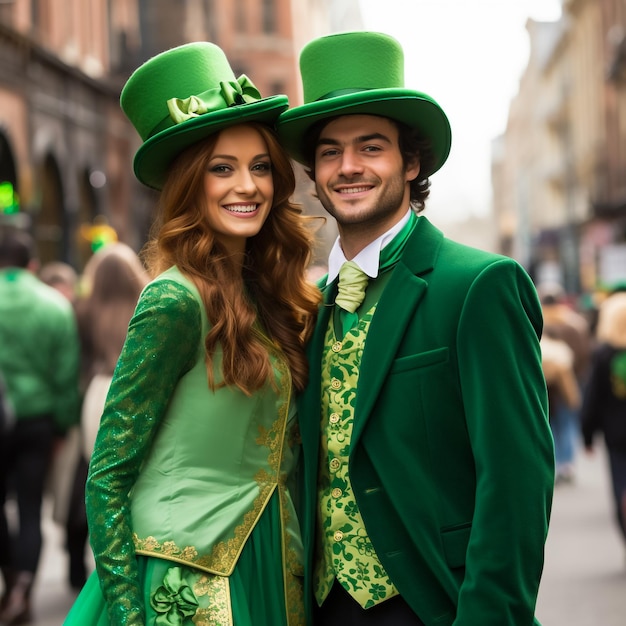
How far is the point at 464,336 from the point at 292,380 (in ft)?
2.10

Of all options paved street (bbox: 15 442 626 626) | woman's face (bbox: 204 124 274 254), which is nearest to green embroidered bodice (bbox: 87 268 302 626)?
woman's face (bbox: 204 124 274 254)

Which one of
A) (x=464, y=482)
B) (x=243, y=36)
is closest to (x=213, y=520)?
(x=464, y=482)

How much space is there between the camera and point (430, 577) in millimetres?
2885

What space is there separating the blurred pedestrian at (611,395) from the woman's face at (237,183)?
5.35m

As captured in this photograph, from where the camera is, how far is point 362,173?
320cm

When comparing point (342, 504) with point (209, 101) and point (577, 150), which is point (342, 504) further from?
point (577, 150)

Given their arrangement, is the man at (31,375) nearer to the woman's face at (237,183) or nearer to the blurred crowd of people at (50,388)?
the blurred crowd of people at (50,388)

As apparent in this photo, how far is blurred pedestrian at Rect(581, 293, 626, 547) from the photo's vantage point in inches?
317

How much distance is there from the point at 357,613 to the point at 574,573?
5.10 metres

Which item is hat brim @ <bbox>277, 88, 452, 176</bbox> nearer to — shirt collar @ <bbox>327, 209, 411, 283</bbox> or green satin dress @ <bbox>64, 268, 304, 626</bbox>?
shirt collar @ <bbox>327, 209, 411, 283</bbox>

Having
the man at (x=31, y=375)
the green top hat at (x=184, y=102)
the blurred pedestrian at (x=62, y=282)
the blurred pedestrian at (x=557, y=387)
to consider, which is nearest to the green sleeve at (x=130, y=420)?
the green top hat at (x=184, y=102)

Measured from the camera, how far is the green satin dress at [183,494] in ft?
9.69

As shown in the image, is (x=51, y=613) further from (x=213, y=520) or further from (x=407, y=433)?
(x=407, y=433)

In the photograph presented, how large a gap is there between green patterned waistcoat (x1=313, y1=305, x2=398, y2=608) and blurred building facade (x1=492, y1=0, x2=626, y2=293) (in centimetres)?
1650
